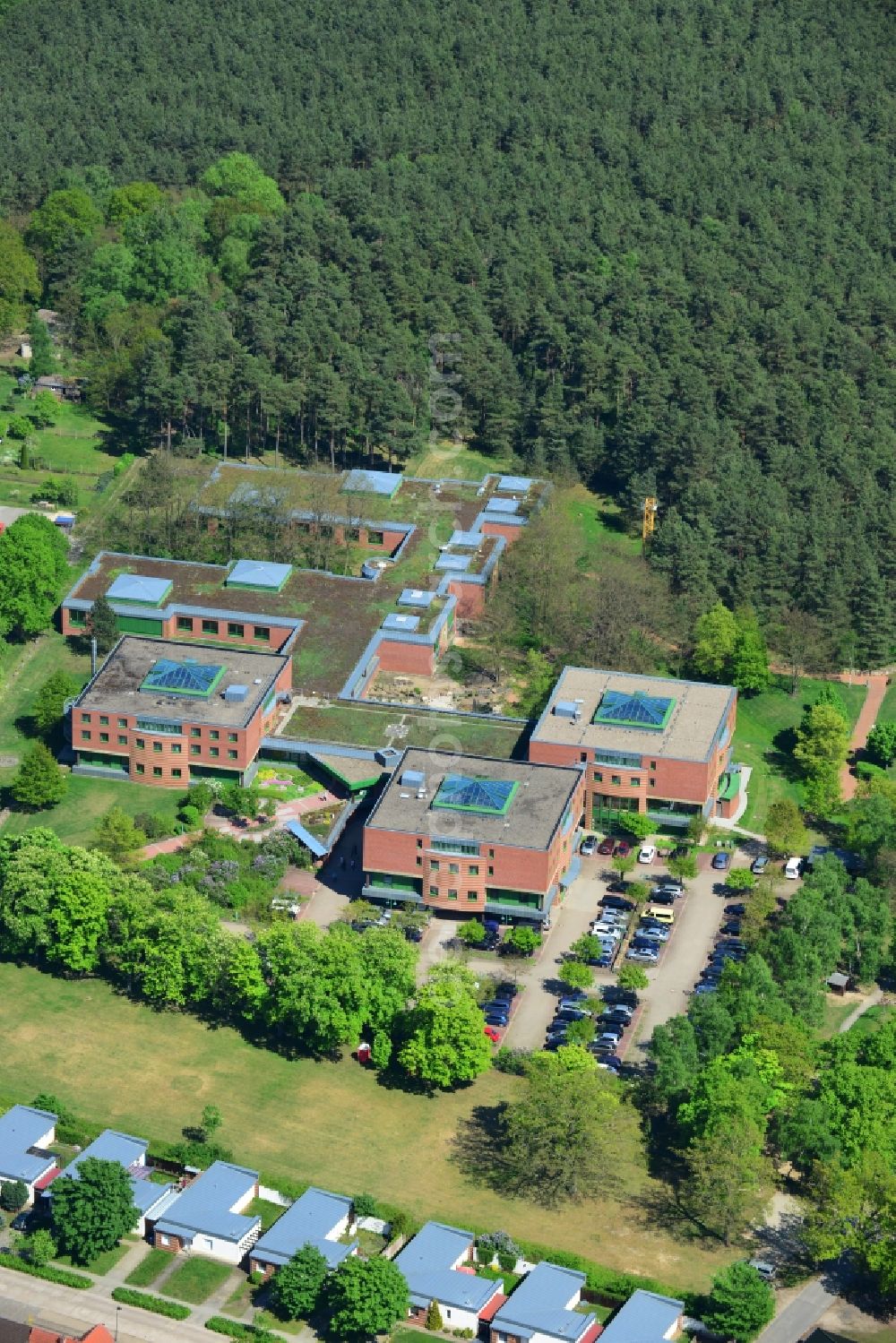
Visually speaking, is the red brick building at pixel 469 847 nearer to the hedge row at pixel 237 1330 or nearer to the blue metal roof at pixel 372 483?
the hedge row at pixel 237 1330

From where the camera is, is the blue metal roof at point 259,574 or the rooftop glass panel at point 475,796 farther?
the blue metal roof at point 259,574

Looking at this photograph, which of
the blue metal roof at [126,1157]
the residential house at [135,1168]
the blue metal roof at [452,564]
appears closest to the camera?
the residential house at [135,1168]

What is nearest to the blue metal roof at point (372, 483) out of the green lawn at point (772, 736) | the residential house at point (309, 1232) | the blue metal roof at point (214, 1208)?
the green lawn at point (772, 736)

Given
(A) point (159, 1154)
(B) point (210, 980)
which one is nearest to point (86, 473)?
(B) point (210, 980)

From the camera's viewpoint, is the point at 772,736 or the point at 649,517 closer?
the point at 772,736

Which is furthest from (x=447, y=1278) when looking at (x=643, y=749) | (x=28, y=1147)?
(x=643, y=749)

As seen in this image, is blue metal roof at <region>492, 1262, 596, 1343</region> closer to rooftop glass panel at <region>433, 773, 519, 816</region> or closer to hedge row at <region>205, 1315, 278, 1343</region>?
hedge row at <region>205, 1315, 278, 1343</region>

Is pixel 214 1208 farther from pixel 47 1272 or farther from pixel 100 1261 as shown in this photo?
pixel 47 1272
